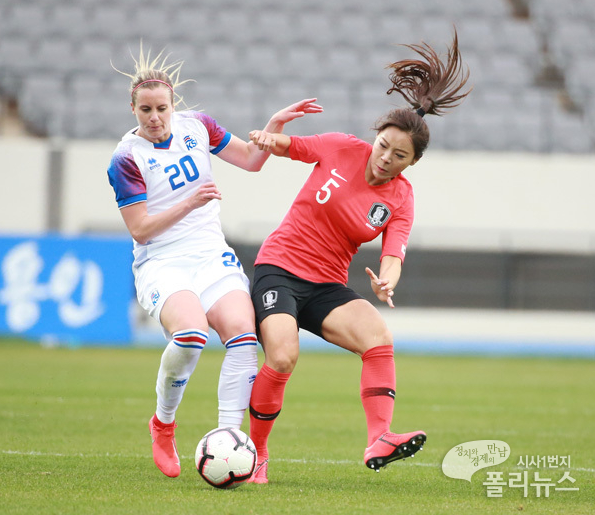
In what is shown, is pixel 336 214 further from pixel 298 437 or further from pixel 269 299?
pixel 298 437

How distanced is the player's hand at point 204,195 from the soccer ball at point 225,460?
1146mm

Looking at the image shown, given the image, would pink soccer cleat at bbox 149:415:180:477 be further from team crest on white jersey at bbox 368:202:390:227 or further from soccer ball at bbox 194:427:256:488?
team crest on white jersey at bbox 368:202:390:227

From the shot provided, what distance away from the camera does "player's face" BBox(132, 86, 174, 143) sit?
4.86m

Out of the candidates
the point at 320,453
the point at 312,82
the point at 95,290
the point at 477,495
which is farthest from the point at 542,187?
the point at 477,495

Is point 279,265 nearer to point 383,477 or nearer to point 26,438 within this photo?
point 383,477

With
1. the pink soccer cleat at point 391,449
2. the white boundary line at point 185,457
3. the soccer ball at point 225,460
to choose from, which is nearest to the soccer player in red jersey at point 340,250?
the pink soccer cleat at point 391,449

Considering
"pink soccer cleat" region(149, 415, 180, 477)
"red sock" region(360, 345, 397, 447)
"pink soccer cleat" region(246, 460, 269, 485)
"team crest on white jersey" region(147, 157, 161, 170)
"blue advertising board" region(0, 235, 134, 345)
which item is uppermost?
"team crest on white jersey" region(147, 157, 161, 170)

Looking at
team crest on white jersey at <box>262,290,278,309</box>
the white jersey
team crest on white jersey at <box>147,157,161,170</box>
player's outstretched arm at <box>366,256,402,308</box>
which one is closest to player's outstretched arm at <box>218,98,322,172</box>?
the white jersey

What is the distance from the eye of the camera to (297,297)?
5008mm

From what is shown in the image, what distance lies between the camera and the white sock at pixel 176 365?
4664 mm

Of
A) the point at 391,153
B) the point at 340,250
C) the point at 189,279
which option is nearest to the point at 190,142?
the point at 189,279

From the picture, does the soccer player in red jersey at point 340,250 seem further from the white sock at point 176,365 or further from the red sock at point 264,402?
the white sock at point 176,365

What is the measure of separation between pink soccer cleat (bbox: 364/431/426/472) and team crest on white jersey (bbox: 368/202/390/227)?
3.75ft

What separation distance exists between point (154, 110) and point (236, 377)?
1.44m
